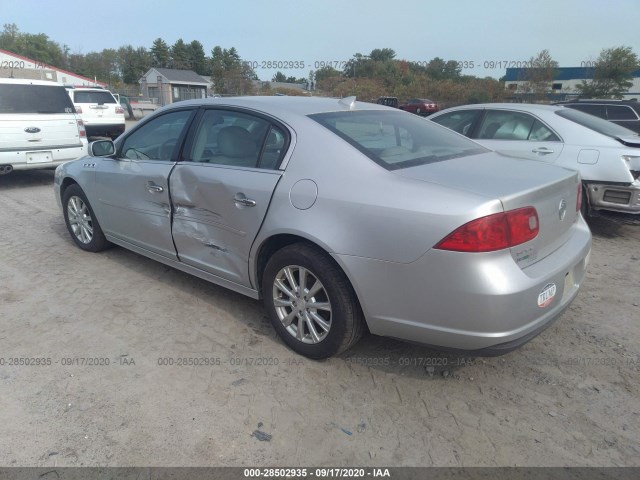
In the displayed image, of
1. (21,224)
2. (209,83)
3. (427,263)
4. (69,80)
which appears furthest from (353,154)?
(209,83)

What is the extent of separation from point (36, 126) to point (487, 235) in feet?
26.4

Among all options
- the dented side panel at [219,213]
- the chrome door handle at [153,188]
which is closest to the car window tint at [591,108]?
the dented side panel at [219,213]

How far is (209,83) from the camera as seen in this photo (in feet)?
192

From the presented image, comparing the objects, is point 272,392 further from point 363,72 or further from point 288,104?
point 363,72

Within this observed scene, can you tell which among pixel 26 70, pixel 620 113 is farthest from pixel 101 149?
pixel 26 70

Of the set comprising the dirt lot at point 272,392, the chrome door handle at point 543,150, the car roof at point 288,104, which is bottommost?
the dirt lot at point 272,392

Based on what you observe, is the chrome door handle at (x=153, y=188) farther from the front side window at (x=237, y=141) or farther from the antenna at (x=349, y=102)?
the antenna at (x=349, y=102)

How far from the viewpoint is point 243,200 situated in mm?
3033

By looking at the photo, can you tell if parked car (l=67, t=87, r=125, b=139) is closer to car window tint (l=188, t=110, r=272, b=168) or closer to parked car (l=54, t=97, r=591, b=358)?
parked car (l=54, t=97, r=591, b=358)

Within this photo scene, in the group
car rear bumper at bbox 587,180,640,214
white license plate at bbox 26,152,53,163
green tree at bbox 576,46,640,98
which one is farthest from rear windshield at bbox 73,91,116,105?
green tree at bbox 576,46,640,98

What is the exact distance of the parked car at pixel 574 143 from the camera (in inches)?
200

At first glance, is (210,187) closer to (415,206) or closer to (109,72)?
(415,206)

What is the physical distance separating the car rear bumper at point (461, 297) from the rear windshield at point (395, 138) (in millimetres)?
638

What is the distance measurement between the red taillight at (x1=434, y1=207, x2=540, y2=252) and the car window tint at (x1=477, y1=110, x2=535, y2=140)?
4054 mm
